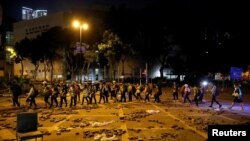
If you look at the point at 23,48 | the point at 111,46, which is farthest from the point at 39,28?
the point at 111,46

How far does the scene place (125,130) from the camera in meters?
15.2

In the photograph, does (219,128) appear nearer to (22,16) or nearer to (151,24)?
(151,24)

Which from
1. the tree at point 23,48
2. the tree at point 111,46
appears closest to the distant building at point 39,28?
the tree at point 23,48

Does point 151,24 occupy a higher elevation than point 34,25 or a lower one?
lower

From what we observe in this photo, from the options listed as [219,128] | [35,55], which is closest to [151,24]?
[35,55]

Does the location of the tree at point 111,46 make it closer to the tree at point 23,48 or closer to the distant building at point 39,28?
the tree at point 23,48

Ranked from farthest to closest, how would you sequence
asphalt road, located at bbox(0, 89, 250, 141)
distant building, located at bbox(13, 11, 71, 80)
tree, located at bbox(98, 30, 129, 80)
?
distant building, located at bbox(13, 11, 71, 80) < tree, located at bbox(98, 30, 129, 80) < asphalt road, located at bbox(0, 89, 250, 141)

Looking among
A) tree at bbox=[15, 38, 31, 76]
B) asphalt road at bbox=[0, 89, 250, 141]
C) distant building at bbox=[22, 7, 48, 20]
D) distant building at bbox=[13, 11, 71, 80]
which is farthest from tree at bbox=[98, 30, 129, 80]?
distant building at bbox=[22, 7, 48, 20]

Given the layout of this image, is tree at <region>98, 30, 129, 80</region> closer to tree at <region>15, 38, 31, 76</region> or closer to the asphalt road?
tree at <region>15, 38, 31, 76</region>

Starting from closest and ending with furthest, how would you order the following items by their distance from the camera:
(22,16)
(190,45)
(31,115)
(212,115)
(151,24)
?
(31,115)
(212,115)
(151,24)
(190,45)
(22,16)

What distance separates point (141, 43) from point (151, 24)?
3.89 meters

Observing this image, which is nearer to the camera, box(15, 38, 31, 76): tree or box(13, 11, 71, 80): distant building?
box(15, 38, 31, 76): tree

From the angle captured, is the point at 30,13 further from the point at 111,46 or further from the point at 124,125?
the point at 124,125

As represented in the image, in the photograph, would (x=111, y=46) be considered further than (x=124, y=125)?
Yes
